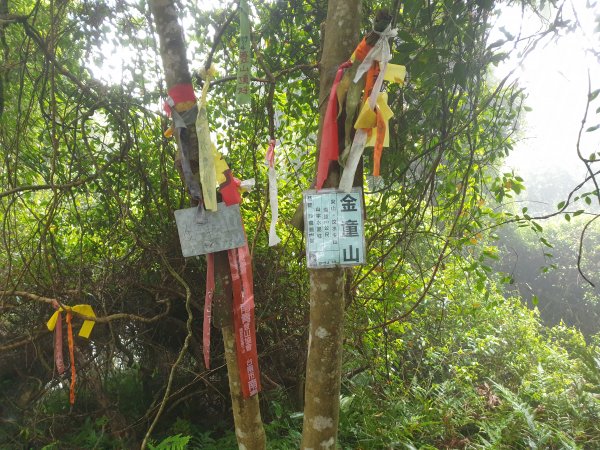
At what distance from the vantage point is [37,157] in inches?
125

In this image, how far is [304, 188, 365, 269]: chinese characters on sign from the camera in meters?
1.49

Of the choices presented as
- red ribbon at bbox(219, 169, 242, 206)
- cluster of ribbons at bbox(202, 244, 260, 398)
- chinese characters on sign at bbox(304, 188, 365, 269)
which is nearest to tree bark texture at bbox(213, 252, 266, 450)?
cluster of ribbons at bbox(202, 244, 260, 398)

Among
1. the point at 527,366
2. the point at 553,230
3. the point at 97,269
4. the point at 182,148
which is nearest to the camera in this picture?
the point at 182,148

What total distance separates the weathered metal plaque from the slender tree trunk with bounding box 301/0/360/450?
1.26 ft

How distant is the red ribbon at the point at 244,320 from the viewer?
5.61 feet

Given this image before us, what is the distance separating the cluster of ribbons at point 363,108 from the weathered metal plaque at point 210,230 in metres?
0.39

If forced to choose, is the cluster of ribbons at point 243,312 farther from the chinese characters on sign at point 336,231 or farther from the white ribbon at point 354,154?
the white ribbon at point 354,154

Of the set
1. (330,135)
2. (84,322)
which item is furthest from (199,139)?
(84,322)

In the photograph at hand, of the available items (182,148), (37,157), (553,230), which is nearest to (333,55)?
(182,148)

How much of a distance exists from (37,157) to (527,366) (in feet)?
19.6

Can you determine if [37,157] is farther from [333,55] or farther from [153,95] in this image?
[333,55]

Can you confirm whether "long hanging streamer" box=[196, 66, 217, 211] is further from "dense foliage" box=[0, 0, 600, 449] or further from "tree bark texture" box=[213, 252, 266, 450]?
"dense foliage" box=[0, 0, 600, 449]

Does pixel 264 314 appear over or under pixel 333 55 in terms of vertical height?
under

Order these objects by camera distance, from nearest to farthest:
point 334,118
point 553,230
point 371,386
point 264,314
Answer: point 334,118
point 264,314
point 371,386
point 553,230
